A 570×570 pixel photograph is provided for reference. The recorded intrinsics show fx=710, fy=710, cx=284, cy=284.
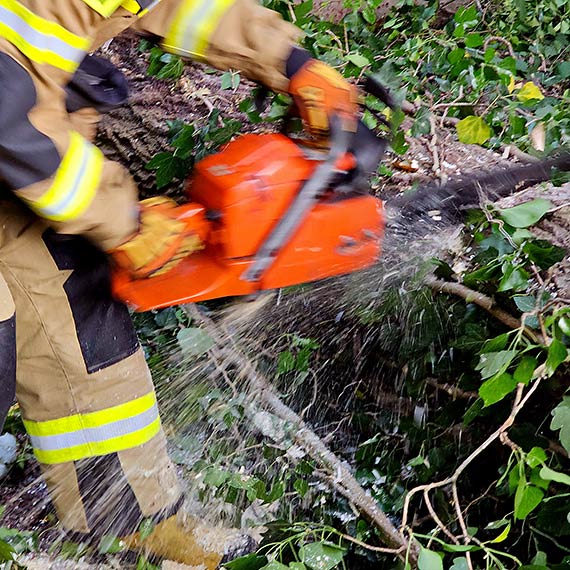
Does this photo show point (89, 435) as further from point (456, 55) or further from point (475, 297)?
point (456, 55)

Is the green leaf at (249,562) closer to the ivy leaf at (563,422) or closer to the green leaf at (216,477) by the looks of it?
the green leaf at (216,477)

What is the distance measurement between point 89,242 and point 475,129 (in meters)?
1.32

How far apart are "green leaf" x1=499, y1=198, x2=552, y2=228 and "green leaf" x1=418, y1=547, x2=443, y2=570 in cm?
78

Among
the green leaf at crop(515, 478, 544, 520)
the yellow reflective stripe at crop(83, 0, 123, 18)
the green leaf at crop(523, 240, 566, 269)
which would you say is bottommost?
the green leaf at crop(515, 478, 544, 520)

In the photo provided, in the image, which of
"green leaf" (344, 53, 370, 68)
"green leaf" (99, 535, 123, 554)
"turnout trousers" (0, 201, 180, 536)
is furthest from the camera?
"green leaf" (344, 53, 370, 68)

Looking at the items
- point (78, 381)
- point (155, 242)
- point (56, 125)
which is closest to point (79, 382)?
point (78, 381)

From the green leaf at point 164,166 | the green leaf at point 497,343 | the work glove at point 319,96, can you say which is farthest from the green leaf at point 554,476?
the green leaf at point 164,166

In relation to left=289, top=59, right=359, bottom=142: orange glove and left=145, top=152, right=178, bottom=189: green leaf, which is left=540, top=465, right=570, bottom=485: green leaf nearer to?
left=289, top=59, right=359, bottom=142: orange glove

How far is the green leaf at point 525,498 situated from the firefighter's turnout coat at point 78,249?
1.00m

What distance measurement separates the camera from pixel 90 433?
1.91 meters

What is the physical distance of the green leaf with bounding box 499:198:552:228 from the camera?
A: 165cm

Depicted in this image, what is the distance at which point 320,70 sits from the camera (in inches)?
69.8

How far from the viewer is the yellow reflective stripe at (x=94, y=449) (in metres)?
1.92

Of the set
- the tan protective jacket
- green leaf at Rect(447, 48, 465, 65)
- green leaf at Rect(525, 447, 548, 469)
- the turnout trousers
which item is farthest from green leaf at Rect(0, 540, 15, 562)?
green leaf at Rect(447, 48, 465, 65)
